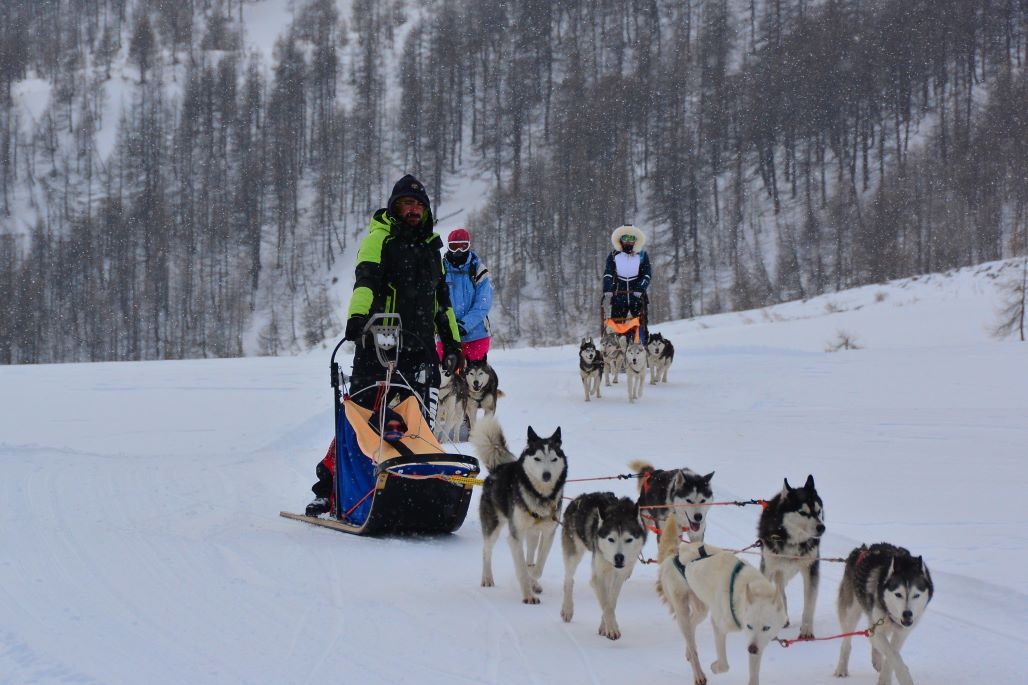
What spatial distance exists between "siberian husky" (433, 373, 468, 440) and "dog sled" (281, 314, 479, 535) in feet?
9.63

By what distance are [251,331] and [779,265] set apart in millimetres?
25568

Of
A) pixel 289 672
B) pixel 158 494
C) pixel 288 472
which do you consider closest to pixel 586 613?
pixel 289 672

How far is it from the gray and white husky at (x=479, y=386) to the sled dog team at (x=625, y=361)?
2.73 meters

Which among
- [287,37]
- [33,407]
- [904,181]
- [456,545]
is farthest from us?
[287,37]

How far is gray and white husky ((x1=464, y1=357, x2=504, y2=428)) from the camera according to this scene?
317 inches

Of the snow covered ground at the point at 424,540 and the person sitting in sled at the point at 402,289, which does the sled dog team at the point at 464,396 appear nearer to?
the snow covered ground at the point at 424,540

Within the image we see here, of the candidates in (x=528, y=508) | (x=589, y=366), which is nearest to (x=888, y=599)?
(x=528, y=508)

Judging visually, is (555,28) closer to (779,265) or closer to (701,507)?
(779,265)

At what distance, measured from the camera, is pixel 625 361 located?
Answer: 452 inches

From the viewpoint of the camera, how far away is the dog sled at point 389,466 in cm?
443

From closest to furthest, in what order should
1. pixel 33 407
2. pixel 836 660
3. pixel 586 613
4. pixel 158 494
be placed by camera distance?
pixel 836 660 < pixel 586 613 < pixel 158 494 < pixel 33 407

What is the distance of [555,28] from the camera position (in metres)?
53.0

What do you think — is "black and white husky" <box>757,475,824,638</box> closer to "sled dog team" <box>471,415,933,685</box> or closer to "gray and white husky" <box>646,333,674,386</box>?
"sled dog team" <box>471,415,933,685</box>

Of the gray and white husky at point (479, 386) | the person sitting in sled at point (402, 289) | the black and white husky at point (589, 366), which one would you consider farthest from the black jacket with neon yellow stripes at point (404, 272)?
the black and white husky at point (589, 366)
